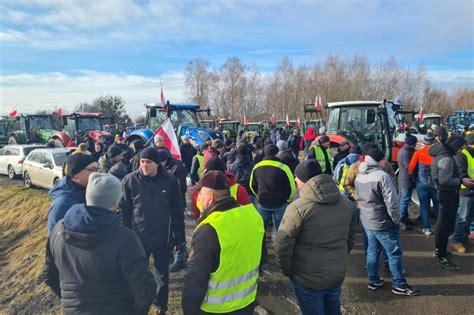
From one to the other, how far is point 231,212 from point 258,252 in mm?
407

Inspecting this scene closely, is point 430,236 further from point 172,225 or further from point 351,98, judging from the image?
point 351,98

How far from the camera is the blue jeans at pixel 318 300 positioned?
8.62ft

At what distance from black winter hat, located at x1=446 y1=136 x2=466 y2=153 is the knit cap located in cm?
452

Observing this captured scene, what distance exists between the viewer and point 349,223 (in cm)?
266

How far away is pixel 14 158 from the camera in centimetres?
1242

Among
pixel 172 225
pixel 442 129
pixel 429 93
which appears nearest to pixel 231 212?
pixel 172 225

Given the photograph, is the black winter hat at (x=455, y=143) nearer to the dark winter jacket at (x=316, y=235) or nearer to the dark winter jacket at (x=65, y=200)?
the dark winter jacket at (x=316, y=235)

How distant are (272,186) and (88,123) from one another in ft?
51.3

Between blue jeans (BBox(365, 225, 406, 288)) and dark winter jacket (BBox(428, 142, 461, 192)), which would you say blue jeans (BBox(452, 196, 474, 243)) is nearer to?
dark winter jacket (BBox(428, 142, 461, 192))

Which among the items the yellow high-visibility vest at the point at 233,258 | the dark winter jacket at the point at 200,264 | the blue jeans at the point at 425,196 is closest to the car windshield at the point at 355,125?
the blue jeans at the point at 425,196

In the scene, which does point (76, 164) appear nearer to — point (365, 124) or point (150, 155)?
point (150, 155)

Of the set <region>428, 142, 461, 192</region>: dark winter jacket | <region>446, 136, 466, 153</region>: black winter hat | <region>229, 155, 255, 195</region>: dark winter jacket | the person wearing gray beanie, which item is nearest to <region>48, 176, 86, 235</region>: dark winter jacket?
the person wearing gray beanie

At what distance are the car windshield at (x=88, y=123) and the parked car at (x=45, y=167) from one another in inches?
270

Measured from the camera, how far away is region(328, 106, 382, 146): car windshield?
359 inches
